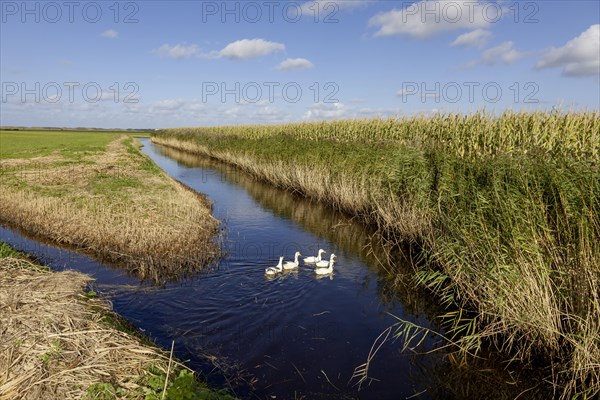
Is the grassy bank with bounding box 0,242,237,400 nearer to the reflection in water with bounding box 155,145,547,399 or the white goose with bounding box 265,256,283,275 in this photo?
the reflection in water with bounding box 155,145,547,399

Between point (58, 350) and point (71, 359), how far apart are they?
0.69 ft

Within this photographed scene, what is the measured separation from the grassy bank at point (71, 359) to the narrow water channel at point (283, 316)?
5.33 feet

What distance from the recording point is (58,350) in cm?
A: 484

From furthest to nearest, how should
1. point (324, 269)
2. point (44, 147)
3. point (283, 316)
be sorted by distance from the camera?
point (44, 147)
point (324, 269)
point (283, 316)

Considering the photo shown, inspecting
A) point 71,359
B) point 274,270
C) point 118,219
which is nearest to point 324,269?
point 274,270

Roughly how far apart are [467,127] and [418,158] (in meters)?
4.04

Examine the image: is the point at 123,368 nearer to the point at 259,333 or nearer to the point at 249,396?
the point at 249,396

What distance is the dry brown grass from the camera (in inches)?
173

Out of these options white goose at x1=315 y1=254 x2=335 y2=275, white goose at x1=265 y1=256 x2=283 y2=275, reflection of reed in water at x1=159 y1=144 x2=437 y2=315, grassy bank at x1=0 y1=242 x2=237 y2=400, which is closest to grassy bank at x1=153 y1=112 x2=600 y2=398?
reflection of reed in water at x1=159 y1=144 x2=437 y2=315

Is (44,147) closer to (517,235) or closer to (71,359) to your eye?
(71,359)

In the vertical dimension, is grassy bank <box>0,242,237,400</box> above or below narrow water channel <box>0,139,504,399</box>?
above

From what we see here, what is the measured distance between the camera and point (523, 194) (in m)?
7.27

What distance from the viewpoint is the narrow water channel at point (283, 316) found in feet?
21.3

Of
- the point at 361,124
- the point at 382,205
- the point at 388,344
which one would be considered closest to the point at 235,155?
the point at 361,124
